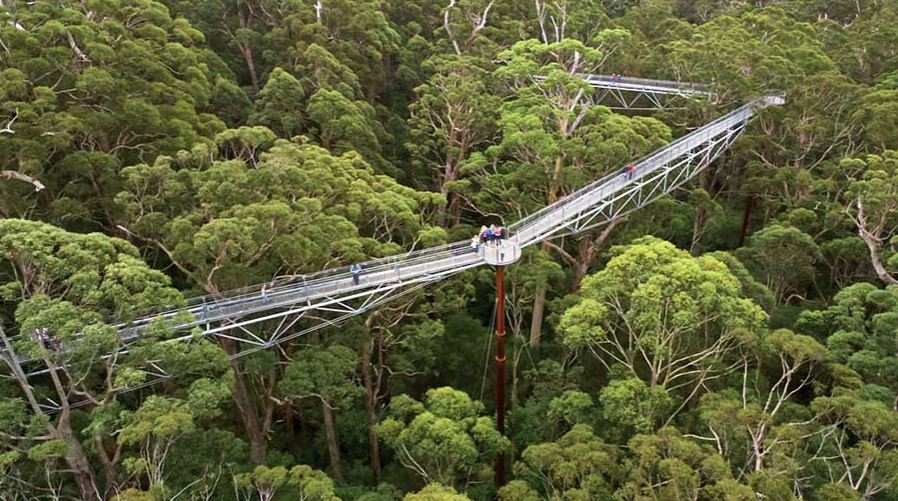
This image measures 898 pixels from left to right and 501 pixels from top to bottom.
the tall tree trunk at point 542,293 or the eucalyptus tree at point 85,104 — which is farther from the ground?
the eucalyptus tree at point 85,104

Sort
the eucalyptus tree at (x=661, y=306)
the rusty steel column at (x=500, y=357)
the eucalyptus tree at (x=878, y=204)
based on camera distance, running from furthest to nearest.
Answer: the eucalyptus tree at (x=878, y=204) < the rusty steel column at (x=500, y=357) < the eucalyptus tree at (x=661, y=306)

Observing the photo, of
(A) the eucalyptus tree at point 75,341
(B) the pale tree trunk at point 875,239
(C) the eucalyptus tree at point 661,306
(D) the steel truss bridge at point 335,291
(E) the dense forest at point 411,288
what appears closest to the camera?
(A) the eucalyptus tree at point 75,341

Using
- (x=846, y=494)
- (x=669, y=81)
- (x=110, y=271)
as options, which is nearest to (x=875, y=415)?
(x=846, y=494)

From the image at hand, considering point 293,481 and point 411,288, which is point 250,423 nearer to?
point 293,481

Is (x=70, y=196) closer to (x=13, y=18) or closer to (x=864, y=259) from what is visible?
(x=13, y=18)

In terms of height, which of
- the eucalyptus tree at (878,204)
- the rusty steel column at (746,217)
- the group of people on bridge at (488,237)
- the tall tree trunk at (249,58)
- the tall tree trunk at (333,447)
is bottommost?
the tall tree trunk at (333,447)

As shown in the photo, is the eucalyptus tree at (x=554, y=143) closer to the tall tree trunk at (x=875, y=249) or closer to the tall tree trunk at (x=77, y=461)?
the tall tree trunk at (x=875, y=249)

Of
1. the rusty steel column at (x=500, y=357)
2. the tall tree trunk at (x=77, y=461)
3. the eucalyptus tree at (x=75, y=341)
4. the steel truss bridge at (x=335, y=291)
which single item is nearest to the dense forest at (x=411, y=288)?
the eucalyptus tree at (x=75, y=341)
